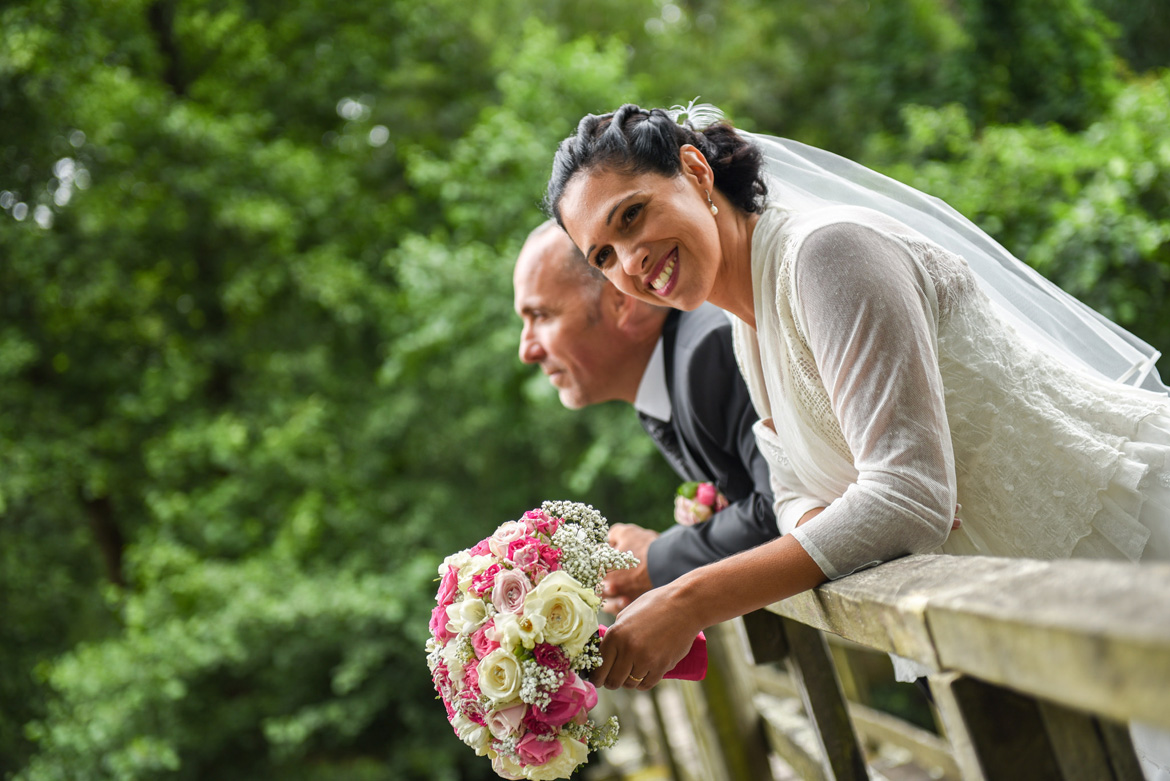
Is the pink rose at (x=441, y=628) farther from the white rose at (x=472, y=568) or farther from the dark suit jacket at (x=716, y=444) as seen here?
the dark suit jacket at (x=716, y=444)

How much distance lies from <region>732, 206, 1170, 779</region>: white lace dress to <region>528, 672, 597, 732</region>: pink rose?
0.38 m

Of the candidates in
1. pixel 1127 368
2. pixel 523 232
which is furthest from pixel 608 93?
pixel 1127 368

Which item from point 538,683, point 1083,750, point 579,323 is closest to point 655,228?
point 538,683

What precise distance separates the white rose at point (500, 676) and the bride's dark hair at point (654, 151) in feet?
2.75

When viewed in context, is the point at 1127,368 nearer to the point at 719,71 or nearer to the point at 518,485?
the point at 518,485

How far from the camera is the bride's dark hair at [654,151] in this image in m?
1.59

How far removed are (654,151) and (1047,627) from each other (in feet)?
3.75

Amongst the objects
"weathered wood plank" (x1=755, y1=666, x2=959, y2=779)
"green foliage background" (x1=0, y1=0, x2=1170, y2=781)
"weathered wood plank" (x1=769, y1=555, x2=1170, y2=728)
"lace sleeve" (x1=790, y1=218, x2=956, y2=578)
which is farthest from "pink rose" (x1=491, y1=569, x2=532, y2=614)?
"green foliage background" (x1=0, y1=0, x2=1170, y2=781)

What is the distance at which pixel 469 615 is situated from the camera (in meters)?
1.38

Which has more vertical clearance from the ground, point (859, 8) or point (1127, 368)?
point (859, 8)

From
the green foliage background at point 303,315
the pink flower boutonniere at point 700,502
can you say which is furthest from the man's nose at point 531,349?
the green foliage background at point 303,315

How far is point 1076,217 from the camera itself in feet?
13.7

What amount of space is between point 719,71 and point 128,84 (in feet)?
17.9

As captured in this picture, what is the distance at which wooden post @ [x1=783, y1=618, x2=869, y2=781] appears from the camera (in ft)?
5.68
